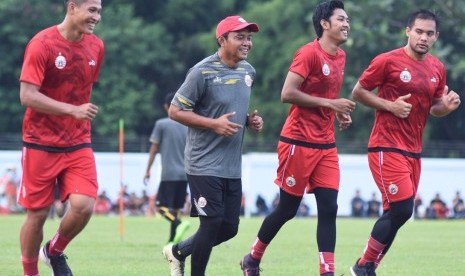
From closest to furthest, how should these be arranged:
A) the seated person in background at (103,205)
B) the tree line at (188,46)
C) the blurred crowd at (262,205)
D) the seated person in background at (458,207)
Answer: the blurred crowd at (262,205), the seated person in background at (458,207), the seated person in background at (103,205), the tree line at (188,46)

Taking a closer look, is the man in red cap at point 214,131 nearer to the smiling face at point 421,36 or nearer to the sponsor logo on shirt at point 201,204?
the sponsor logo on shirt at point 201,204

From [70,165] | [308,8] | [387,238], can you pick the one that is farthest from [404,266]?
[308,8]

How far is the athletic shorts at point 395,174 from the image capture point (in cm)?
1201

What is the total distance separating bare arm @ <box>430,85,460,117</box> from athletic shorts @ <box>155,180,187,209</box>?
247 inches

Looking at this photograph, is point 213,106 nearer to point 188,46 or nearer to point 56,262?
point 56,262

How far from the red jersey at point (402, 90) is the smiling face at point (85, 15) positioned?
9.38ft

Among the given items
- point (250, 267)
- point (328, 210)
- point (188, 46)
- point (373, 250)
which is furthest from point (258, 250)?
point (188, 46)

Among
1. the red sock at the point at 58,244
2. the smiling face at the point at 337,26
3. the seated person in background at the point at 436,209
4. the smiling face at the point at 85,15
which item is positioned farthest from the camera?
the seated person in background at the point at 436,209

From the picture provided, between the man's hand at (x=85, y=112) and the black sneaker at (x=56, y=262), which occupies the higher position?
the man's hand at (x=85, y=112)

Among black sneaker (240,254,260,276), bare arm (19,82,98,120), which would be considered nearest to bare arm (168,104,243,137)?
bare arm (19,82,98,120)

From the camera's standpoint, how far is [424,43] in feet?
39.9

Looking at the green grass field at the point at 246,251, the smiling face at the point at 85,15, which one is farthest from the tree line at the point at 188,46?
the smiling face at the point at 85,15

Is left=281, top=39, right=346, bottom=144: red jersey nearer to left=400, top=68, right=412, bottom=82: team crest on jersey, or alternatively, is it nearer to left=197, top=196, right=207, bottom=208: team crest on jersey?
left=400, top=68, right=412, bottom=82: team crest on jersey

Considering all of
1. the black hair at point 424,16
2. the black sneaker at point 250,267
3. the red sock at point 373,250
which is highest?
the black hair at point 424,16
